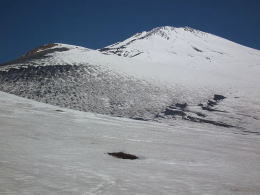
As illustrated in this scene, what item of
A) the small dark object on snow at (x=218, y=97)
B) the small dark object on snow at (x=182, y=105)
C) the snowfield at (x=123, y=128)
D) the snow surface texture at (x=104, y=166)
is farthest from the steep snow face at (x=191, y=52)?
the snow surface texture at (x=104, y=166)

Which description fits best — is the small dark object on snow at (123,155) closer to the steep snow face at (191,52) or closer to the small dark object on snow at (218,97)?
the small dark object on snow at (218,97)

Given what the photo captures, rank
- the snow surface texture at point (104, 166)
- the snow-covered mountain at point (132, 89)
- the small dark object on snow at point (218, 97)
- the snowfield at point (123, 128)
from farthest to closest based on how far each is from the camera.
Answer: the small dark object on snow at point (218, 97) < the snow-covered mountain at point (132, 89) < the snowfield at point (123, 128) < the snow surface texture at point (104, 166)

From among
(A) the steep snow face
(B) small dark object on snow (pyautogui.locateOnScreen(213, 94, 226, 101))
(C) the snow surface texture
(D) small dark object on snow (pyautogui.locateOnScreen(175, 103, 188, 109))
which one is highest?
(A) the steep snow face

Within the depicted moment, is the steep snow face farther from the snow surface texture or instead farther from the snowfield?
the snow surface texture

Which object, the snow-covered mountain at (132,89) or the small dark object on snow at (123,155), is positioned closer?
the small dark object on snow at (123,155)

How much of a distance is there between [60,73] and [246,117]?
2305 centimetres

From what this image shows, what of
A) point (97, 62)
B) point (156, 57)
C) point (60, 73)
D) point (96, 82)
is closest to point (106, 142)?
point (96, 82)

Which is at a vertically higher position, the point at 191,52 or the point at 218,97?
the point at 191,52

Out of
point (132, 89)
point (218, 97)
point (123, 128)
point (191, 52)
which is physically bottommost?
point (123, 128)

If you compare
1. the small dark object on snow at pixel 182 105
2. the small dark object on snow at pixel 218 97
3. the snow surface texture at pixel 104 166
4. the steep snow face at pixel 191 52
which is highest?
the steep snow face at pixel 191 52

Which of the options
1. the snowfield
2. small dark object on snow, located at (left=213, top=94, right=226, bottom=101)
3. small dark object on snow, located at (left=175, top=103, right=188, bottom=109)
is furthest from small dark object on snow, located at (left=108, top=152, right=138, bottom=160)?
small dark object on snow, located at (left=213, top=94, right=226, bottom=101)

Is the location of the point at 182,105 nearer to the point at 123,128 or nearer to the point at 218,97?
the point at 218,97

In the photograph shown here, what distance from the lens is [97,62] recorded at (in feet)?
149

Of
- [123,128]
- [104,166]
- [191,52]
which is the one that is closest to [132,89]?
[123,128]
